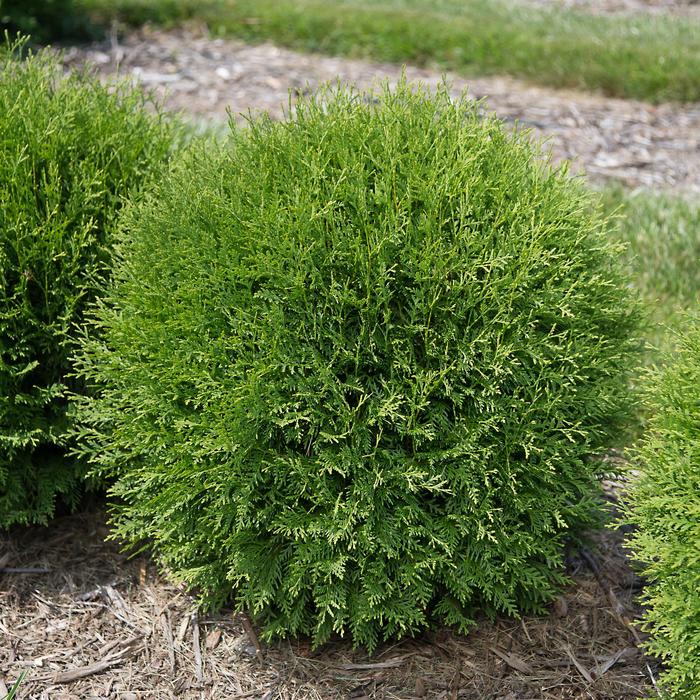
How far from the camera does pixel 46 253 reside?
11.6 ft

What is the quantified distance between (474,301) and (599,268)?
2.17 ft

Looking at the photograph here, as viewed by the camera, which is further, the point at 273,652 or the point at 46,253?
the point at 46,253

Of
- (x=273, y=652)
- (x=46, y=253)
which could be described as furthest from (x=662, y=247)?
(x=46, y=253)

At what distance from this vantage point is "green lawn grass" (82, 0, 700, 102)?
846 centimetres

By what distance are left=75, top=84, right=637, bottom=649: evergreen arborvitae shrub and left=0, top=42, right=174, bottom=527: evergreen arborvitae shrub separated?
0.42 meters

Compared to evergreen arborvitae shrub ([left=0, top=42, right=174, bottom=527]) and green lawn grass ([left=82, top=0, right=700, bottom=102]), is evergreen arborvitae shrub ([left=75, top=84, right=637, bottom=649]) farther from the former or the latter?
green lawn grass ([left=82, top=0, right=700, bottom=102])

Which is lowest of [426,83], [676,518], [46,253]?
[676,518]

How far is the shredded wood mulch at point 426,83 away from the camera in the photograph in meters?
7.19

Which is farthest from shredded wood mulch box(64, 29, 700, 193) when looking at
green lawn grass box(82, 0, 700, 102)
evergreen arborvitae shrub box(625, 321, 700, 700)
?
evergreen arborvitae shrub box(625, 321, 700, 700)

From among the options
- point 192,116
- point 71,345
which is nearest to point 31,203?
point 71,345

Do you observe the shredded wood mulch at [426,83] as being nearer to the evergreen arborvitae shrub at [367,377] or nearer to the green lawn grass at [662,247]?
the green lawn grass at [662,247]

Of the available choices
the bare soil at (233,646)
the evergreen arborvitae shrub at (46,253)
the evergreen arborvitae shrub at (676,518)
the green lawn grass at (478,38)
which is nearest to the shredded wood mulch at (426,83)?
the green lawn grass at (478,38)

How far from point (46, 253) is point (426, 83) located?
565 cm

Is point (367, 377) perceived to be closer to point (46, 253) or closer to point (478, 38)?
point (46, 253)
